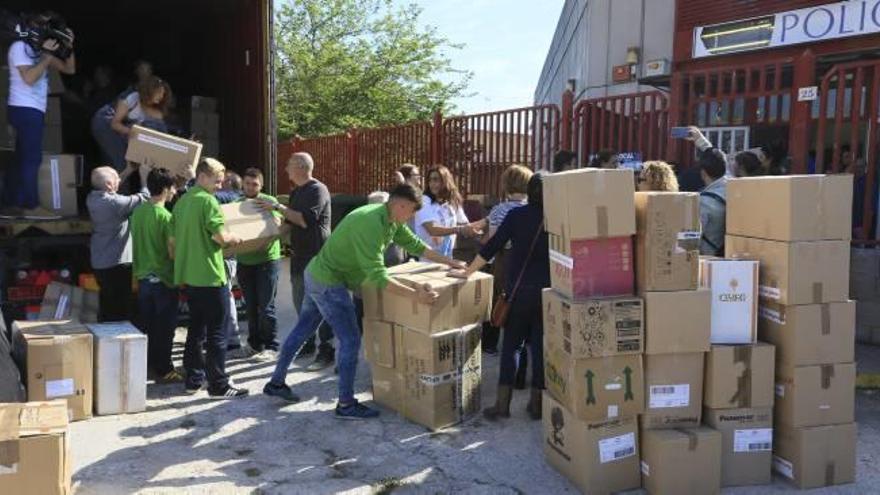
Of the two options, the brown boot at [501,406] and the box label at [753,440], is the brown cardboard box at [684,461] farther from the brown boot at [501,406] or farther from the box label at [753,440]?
A: the brown boot at [501,406]

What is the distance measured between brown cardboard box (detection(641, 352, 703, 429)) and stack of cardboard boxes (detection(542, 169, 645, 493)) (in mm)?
53

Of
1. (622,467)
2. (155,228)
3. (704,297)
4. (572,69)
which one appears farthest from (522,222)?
(572,69)

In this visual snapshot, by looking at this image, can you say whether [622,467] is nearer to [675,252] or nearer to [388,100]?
[675,252]

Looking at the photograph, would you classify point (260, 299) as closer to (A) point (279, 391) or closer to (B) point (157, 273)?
(B) point (157, 273)

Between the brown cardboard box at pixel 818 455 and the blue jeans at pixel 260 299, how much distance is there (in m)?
3.93

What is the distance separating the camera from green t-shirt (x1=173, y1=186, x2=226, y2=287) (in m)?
4.74

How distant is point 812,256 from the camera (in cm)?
361

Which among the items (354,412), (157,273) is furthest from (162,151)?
(354,412)

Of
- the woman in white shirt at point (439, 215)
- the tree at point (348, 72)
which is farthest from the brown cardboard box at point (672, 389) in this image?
the tree at point (348, 72)

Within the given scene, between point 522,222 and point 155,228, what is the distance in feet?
8.54

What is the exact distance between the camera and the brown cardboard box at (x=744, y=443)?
3.64 meters

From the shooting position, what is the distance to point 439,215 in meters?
5.91

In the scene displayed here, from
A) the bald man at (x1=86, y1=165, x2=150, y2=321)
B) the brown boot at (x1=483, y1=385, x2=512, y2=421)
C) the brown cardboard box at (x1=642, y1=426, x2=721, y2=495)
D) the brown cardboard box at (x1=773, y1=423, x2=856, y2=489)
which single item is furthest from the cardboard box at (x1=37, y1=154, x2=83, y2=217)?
the brown cardboard box at (x1=773, y1=423, x2=856, y2=489)

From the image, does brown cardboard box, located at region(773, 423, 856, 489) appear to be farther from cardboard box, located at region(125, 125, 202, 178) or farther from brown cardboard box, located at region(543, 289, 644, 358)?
cardboard box, located at region(125, 125, 202, 178)
